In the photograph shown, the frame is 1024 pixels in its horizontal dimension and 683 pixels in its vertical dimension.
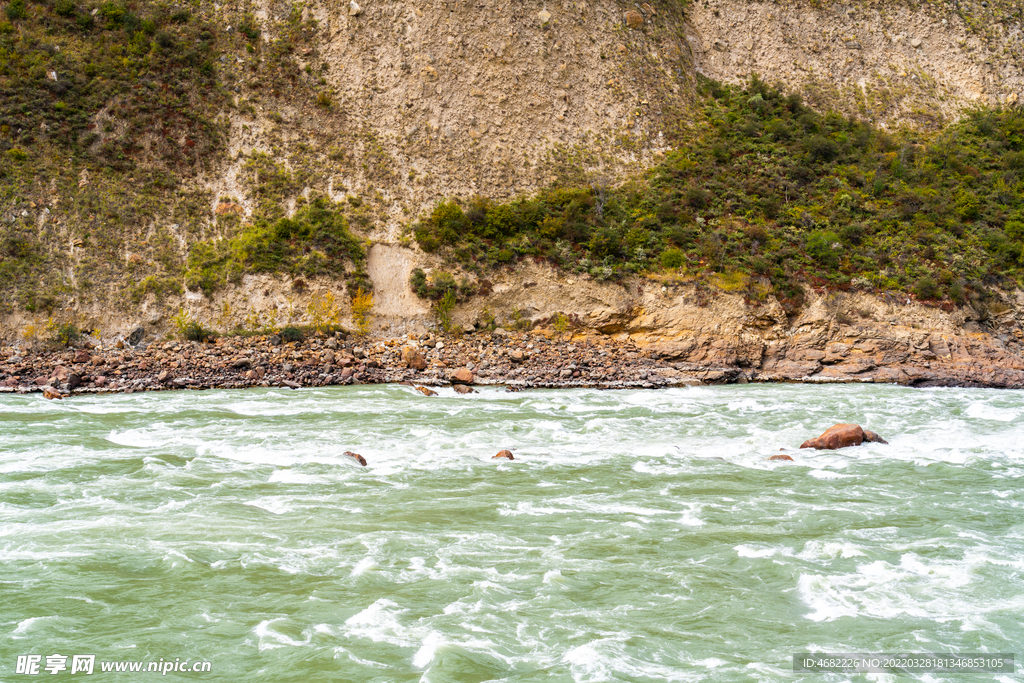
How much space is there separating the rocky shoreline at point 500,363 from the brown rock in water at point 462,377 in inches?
1.8

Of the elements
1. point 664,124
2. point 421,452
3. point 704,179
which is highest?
point 664,124

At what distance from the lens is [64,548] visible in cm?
909

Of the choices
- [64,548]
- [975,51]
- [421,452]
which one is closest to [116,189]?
[421,452]

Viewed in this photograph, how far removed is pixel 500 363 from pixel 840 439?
1487 centimetres

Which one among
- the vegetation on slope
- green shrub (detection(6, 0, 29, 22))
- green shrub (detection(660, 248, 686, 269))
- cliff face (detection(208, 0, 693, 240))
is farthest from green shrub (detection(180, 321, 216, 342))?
green shrub (detection(660, 248, 686, 269))

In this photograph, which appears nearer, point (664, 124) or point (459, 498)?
point (459, 498)

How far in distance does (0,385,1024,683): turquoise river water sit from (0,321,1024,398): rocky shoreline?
28.1ft

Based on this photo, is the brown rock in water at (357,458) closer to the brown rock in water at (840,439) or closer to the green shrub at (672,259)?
the brown rock in water at (840,439)

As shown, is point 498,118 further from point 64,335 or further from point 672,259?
Result: point 64,335

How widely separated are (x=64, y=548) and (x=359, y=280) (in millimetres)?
22846

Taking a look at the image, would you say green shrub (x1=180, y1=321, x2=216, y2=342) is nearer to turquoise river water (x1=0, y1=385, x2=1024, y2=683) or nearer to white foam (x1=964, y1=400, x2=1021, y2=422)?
turquoise river water (x1=0, y1=385, x2=1024, y2=683)

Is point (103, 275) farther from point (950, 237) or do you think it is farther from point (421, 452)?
point (950, 237)

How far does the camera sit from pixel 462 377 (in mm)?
26312

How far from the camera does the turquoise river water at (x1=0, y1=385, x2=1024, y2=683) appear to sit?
6.95 m
